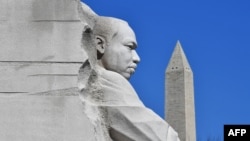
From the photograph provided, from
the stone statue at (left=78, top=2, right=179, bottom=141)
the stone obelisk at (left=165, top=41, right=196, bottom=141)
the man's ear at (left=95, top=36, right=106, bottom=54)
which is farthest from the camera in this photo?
the stone obelisk at (left=165, top=41, right=196, bottom=141)

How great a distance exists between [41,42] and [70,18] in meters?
0.23

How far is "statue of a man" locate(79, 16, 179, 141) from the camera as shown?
5.21m

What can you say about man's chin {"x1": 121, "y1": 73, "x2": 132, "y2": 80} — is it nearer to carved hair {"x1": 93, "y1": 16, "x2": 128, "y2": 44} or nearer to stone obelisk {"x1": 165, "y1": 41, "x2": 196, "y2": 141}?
carved hair {"x1": 93, "y1": 16, "x2": 128, "y2": 44}

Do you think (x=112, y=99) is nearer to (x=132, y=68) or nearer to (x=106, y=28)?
(x=132, y=68)

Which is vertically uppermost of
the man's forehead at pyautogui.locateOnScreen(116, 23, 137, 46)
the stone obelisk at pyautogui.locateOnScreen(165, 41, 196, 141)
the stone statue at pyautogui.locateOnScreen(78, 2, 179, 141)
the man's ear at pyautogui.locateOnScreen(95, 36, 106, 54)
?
the man's forehead at pyautogui.locateOnScreen(116, 23, 137, 46)

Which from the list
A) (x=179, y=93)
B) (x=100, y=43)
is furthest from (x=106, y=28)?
(x=179, y=93)

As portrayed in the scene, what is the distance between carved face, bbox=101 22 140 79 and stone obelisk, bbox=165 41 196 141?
37.6 m

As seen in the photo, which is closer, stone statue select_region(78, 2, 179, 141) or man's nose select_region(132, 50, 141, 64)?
stone statue select_region(78, 2, 179, 141)

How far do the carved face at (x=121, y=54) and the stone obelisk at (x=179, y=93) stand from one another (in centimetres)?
3756

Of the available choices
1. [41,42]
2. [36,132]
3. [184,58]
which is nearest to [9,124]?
[36,132]

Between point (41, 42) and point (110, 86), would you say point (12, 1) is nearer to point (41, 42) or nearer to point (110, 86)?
point (41, 42)

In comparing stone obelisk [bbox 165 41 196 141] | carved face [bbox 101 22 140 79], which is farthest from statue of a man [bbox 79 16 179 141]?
stone obelisk [bbox 165 41 196 141]

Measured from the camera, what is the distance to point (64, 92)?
504 cm

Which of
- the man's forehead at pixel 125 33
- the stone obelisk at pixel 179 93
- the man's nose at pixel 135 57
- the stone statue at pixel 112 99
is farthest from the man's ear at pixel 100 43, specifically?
the stone obelisk at pixel 179 93
